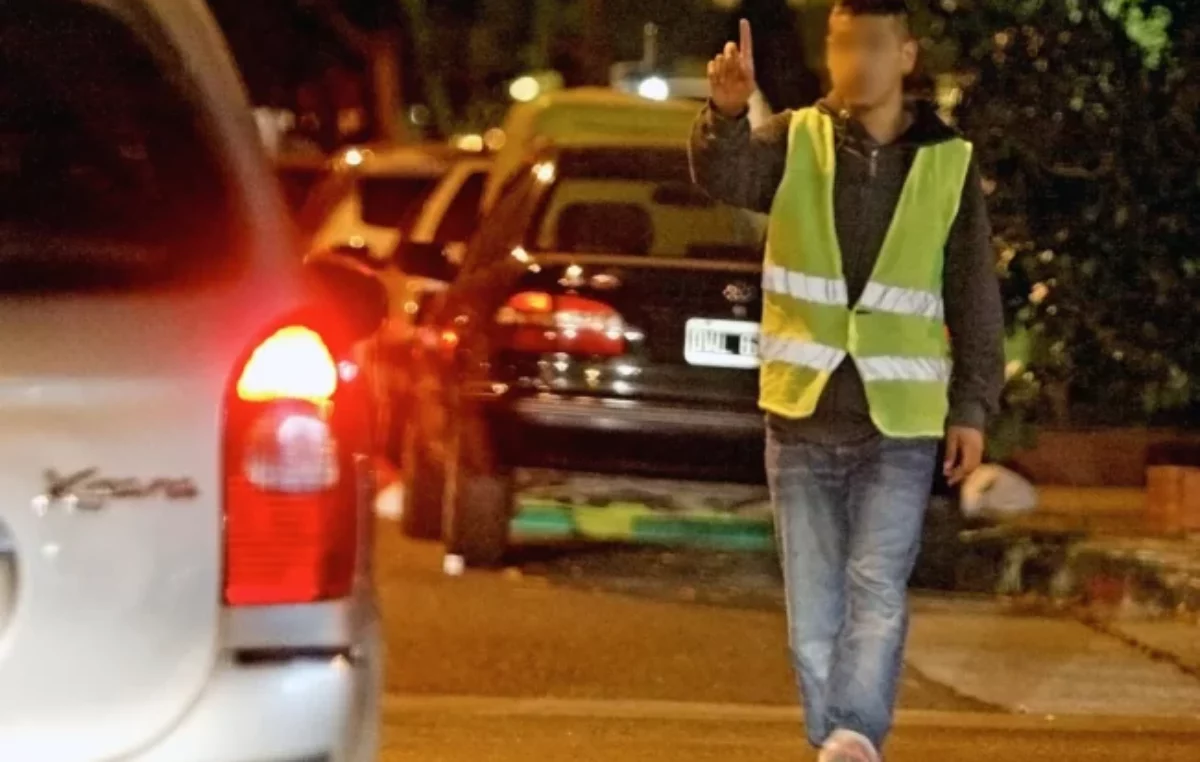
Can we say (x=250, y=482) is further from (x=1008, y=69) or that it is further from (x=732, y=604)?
(x=1008, y=69)

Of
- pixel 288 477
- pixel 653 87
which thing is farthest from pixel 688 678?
pixel 653 87

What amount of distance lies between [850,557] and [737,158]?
37.5 inches

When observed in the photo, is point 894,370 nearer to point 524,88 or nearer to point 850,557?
point 850,557

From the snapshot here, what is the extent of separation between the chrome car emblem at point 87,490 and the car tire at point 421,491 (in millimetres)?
6530

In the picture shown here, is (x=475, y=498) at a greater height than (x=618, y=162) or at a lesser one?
lesser

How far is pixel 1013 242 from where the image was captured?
11.3 metres

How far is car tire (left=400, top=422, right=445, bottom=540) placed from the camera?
1026cm

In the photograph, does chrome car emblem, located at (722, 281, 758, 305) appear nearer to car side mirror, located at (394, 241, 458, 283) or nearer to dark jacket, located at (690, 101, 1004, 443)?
car side mirror, located at (394, 241, 458, 283)

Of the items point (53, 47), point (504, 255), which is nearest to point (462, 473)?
point (504, 255)

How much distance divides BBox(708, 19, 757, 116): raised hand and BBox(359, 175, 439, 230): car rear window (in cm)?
870

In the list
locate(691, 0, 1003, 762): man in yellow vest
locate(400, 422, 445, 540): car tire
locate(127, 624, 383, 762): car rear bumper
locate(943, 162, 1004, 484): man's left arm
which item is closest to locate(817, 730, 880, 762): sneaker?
locate(691, 0, 1003, 762): man in yellow vest

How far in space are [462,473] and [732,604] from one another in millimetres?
1086

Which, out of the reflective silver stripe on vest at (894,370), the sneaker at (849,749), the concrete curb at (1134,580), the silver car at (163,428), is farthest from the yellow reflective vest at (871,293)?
the concrete curb at (1134,580)

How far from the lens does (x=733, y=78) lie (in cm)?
557
